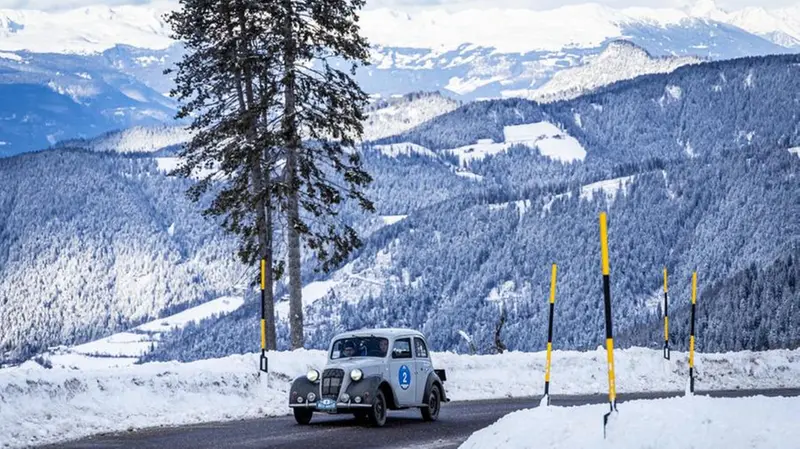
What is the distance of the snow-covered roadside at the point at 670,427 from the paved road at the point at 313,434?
4052 millimetres

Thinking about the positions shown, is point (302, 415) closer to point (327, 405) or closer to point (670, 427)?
point (327, 405)

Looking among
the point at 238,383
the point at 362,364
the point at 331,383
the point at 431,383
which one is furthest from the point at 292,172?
the point at 331,383

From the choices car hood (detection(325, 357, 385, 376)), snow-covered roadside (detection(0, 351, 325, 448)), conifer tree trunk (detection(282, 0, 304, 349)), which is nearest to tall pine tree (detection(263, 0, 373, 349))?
conifer tree trunk (detection(282, 0, 304, 349))

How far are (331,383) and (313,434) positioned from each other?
2287mm

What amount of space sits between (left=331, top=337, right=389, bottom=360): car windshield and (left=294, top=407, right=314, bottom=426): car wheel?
1.57m

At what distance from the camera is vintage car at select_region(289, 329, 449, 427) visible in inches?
860

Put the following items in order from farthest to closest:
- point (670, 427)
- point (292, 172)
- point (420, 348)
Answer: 1. point (292, 172)
2. point (420, 348)
3. point (670, 427)

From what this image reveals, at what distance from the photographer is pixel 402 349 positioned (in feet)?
77.8

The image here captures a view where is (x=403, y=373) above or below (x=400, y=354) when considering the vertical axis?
below

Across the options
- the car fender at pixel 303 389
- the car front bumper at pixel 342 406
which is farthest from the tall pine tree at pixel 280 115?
the car front bumper at pixel 342 406

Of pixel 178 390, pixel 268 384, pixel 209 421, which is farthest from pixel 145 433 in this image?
pixel 268 384

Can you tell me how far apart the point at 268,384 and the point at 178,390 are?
3.18m

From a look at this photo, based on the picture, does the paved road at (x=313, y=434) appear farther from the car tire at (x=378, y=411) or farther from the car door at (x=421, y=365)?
the car door at (x=421, y=365)

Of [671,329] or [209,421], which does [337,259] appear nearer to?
[209,421]
